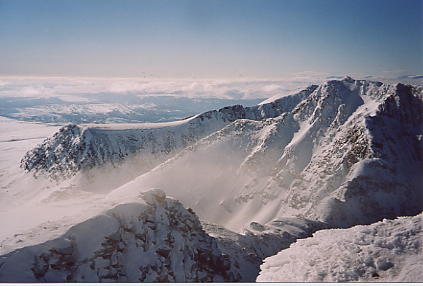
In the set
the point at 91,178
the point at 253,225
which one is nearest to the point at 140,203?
the point at 253,225

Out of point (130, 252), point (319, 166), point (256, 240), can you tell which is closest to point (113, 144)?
point (319, 166)

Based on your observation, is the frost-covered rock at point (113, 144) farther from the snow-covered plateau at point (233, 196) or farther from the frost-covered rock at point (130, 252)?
the frost-covered rock at point (130, 252)

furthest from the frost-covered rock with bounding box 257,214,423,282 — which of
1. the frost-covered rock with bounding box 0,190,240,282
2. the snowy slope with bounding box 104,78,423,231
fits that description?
the snowy slope with bounding box 104,78,423,231

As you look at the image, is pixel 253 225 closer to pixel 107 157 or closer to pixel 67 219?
pixel 67 219

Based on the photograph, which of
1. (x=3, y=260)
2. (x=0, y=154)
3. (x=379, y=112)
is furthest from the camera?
(x=0, y=154)

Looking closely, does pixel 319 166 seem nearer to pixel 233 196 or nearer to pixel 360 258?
pixel 233 196

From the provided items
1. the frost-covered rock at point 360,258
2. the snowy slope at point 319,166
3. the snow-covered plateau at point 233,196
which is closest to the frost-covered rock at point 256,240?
the snow-covered plateau at point 233,196

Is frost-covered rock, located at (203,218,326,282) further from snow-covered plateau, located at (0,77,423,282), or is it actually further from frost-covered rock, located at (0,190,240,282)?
frost-covered rock, located at (0,190,240,282)
